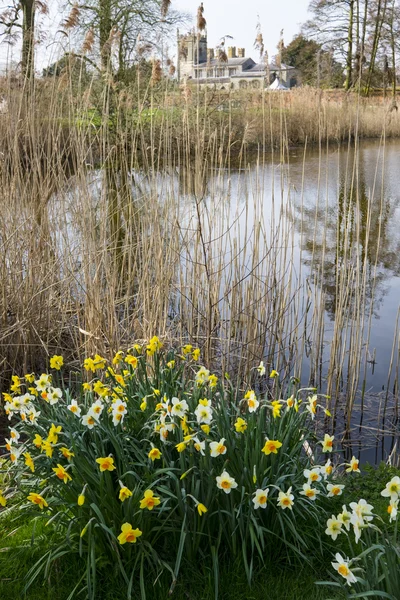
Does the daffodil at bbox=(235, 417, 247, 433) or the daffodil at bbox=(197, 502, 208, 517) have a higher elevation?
the daffodil at bbox=(235, 417, 247, 433)

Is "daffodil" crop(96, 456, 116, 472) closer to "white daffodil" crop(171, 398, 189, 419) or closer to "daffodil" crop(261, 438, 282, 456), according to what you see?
"white daffodil" crop(171, 398, 189, 419)

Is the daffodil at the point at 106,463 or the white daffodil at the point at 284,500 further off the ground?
the daffodil at the point at 106,463

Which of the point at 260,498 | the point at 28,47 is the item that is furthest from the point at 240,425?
the point at 28,47

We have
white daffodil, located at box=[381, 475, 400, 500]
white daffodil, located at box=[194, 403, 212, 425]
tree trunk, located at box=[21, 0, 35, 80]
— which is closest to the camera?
white daffodil, located at box=[381, 475, 400, 500]

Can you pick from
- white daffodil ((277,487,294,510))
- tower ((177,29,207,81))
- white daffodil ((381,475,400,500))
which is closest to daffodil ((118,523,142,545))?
white daffodil ((277,487,294,510))

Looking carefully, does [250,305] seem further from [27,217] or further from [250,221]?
[250,221]

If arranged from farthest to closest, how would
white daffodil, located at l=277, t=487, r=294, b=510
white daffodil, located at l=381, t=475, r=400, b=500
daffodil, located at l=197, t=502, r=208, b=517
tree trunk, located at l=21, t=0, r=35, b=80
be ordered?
tree trunk, located at l=21, t=0, r=35, b=80, white daffodil, located at l=277, t=487, r=294, b=510, daffodil, located at l=197, t=502, r=208, b=517, white daffodil, located at l=381, t=475, r=400, b=500

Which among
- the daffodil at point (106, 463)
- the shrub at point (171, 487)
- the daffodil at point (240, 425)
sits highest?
the daffodil at point (240, 425)

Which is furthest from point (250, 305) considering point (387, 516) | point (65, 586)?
point (65, 586)

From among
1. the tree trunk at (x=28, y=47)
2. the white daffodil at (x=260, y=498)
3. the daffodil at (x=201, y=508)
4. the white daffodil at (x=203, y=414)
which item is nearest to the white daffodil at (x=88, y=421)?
the white daffodil at (x=203, y=414)

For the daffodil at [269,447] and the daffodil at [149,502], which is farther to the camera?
the daffodil at [269,447]

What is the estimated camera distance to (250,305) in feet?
12.0

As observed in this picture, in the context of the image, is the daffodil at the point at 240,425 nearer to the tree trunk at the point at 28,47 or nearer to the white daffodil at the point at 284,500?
the white daffodil at the point at 284,500

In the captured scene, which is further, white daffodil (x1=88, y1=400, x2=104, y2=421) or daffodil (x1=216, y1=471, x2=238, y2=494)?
white daffodil (x1=88, y1=400, x2=104, y2=421)
